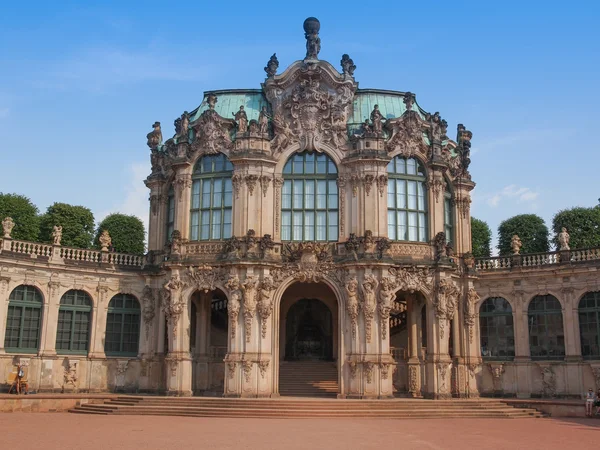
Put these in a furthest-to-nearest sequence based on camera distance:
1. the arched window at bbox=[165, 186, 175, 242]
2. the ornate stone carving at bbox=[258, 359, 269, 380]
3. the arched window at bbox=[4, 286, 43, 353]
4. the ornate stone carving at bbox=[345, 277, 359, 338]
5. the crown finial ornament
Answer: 1. the arched window at bbox=[165, 186, 175, 242]
2. the crown finial ornament
3. the arched window at bbox=[4, 286, 43, 353]
4. the ornate stone carving at bbox=[345, 277, 359, 338]
5. the ornate stone carving at bbox=[258, 359, 269, 380]

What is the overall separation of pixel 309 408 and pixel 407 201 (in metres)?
13.0

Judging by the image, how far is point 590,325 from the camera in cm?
3816

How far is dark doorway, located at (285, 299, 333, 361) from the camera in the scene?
43.8 meters

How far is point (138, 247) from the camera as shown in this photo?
186ft

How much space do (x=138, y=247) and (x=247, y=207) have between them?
2124 centimetres

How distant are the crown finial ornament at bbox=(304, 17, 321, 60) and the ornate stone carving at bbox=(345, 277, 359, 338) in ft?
42.1

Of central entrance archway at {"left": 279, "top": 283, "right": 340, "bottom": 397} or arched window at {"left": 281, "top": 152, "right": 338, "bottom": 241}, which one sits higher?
arched window at {"left": 281, "top": 152, "right": 338, "bottom": 241}

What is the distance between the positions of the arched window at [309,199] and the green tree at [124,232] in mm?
21102

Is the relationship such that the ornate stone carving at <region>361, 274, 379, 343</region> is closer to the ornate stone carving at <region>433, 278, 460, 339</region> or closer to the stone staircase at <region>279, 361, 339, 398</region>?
the ornate stone carving at <region>433, 278, 460, 339</region>

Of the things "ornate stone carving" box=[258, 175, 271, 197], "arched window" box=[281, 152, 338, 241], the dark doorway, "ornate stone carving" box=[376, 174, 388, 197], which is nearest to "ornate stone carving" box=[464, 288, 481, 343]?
"ornate stone carving" box=[376, 174, 388, 197]

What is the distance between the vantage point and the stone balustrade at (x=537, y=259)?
3900 centimetres

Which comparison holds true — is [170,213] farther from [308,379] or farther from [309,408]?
[309,408]

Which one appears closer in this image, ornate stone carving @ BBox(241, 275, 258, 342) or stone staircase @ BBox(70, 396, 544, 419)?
stone staircase @ BBox(70, 396, 544, 419)

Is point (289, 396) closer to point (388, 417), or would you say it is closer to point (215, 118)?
point (388, 417)
